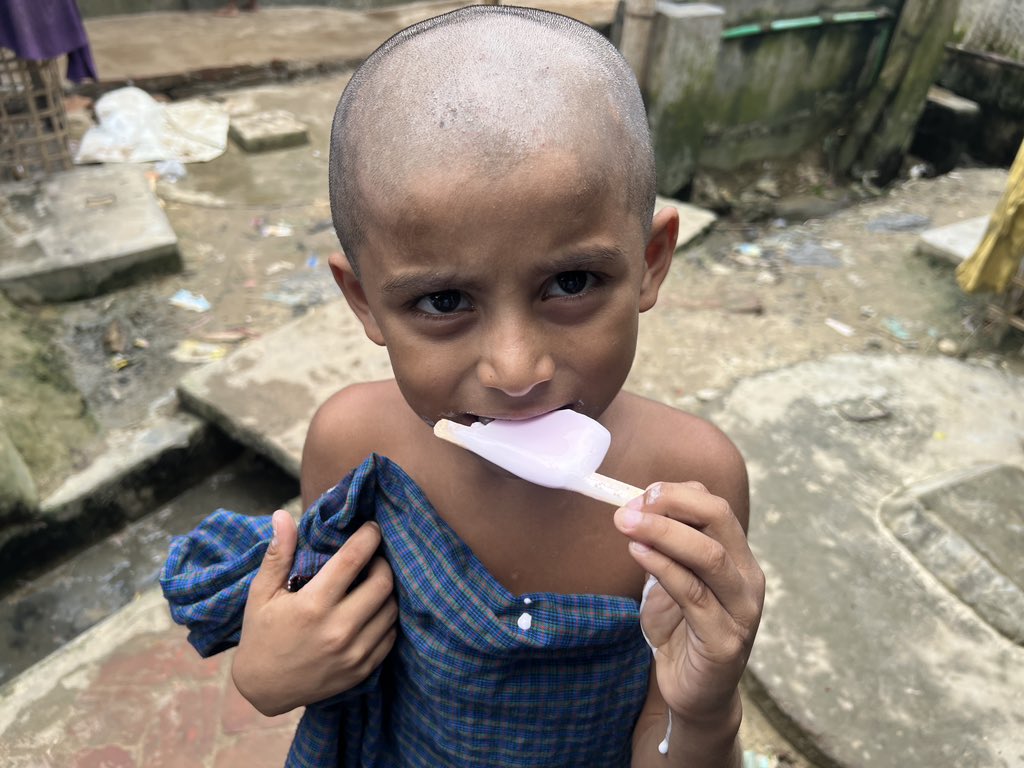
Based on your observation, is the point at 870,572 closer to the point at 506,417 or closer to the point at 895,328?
the point at 506,417

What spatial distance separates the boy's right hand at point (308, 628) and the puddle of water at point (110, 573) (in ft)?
6.00

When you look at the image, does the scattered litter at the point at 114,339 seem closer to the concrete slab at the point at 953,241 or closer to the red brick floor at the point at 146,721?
the red brick floor at the point at 146,721

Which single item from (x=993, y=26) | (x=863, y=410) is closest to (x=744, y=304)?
(x=863, y=410)

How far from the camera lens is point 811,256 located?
451cm

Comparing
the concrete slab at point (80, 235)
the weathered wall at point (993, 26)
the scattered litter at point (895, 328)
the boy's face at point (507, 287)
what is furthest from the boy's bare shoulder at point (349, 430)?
the weathered wall at point (993, 26)

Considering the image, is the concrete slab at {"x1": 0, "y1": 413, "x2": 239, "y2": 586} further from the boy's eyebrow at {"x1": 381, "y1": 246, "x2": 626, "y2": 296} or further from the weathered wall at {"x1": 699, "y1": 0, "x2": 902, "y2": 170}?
the weathered wall at {"x1": 699, "y1": 0, "x2": 902, "y2": 170}

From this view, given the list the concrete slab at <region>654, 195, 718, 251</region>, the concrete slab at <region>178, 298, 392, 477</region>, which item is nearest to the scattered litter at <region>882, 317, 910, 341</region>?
the concrete slab at <region>654, 195, 718, 251</region>

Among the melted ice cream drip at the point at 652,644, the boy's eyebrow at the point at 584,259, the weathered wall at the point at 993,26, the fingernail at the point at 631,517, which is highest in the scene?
the boy's eyebrow at the point at 584,259

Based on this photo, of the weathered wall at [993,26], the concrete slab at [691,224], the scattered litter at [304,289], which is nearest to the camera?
the scattered litter at [304,289]

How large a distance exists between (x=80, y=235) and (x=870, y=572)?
3.83 meters

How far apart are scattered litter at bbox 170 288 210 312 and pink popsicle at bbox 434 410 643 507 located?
3159 millimetres

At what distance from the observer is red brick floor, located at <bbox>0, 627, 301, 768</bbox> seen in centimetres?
186

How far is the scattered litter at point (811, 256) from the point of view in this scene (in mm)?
4426

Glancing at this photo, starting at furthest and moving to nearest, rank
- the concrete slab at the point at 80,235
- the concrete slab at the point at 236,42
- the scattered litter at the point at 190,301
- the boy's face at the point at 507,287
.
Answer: the concrete slab at the point at 236,42, the scattered litter at the point at 190,301, the concrete slab at the point at 80,235, the boy's face at the point at 507,287
